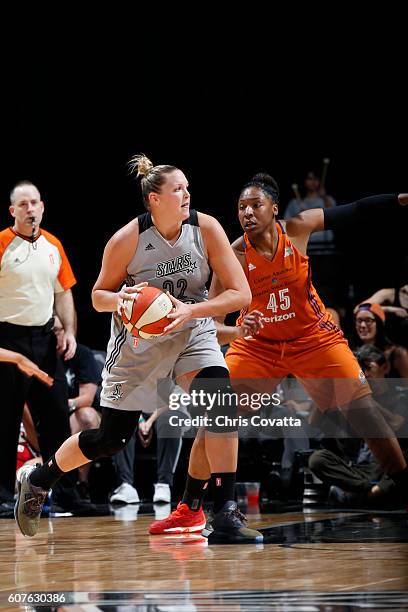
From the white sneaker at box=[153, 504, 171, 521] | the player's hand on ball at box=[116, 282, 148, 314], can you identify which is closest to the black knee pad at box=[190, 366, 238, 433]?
the player's hand on ball at box=[116, 282, 148, 314]

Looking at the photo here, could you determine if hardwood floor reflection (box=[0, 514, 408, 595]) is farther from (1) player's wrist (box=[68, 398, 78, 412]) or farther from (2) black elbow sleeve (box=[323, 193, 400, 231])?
(1) player's wrist (box=[68, 398, 78, 412])

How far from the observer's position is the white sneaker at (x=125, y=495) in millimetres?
6703

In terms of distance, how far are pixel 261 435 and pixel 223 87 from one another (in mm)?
3872

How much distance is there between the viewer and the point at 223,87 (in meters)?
9.23

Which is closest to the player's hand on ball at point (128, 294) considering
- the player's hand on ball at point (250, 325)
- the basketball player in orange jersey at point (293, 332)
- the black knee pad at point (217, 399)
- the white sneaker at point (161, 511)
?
the black knee pad at point (217, 399)

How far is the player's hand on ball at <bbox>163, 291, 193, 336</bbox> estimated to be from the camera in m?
3.82

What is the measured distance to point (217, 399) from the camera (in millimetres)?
4098

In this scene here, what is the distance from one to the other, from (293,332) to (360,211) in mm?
720

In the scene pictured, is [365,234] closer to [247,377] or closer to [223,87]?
[223,87]

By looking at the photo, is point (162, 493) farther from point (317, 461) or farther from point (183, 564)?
point (183, 564)

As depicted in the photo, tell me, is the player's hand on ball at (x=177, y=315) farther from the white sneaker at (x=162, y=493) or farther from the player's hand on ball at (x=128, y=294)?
the white sneaker at (x=162, y=493)

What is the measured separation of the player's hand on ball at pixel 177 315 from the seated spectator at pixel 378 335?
9.99 feet

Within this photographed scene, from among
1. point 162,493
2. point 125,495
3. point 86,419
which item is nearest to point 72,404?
point 86,419

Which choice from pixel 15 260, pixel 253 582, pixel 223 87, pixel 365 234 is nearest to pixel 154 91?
pixel 223 87
